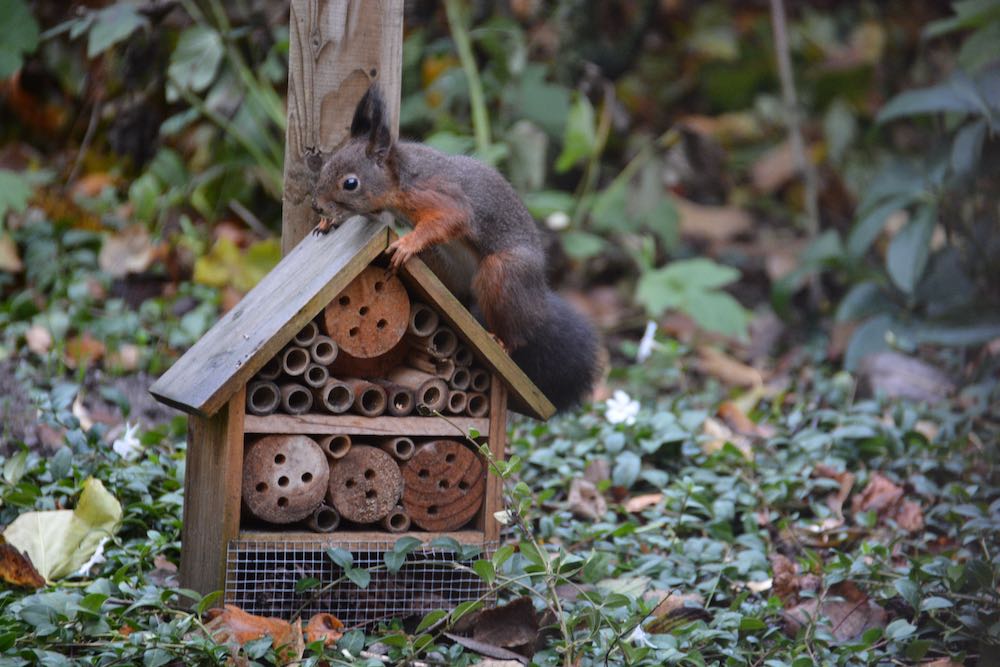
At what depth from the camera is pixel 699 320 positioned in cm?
571

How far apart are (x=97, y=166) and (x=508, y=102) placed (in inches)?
105

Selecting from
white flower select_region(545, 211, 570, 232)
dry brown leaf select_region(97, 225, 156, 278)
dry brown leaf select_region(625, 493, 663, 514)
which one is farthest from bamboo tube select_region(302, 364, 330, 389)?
white flower select_region(545, 211, 570, 232)

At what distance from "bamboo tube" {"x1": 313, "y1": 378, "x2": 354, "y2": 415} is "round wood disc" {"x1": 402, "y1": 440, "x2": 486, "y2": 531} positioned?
0.23 metres

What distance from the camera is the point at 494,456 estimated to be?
3.09m

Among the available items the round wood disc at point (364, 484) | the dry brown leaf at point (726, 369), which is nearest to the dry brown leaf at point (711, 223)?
the dry brown leaf at point (726, 369)

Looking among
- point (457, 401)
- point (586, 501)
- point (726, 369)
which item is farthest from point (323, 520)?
point (726, 369)

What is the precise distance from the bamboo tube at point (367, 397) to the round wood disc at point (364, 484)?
0.09m

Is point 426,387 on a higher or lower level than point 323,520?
higher

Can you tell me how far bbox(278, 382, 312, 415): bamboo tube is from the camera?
9.50 feet

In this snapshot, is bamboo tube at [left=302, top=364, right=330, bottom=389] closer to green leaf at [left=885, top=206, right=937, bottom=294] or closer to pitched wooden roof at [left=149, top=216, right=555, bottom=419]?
pitched wooden roof at [left=149, top=216, right=555, bottom=419]

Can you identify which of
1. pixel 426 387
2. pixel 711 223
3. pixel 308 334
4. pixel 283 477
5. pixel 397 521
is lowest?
pixel 397 521

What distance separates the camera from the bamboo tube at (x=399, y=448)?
3002 mm

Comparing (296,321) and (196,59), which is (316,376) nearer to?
(296,321)

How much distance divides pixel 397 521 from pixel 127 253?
351 centimetres
